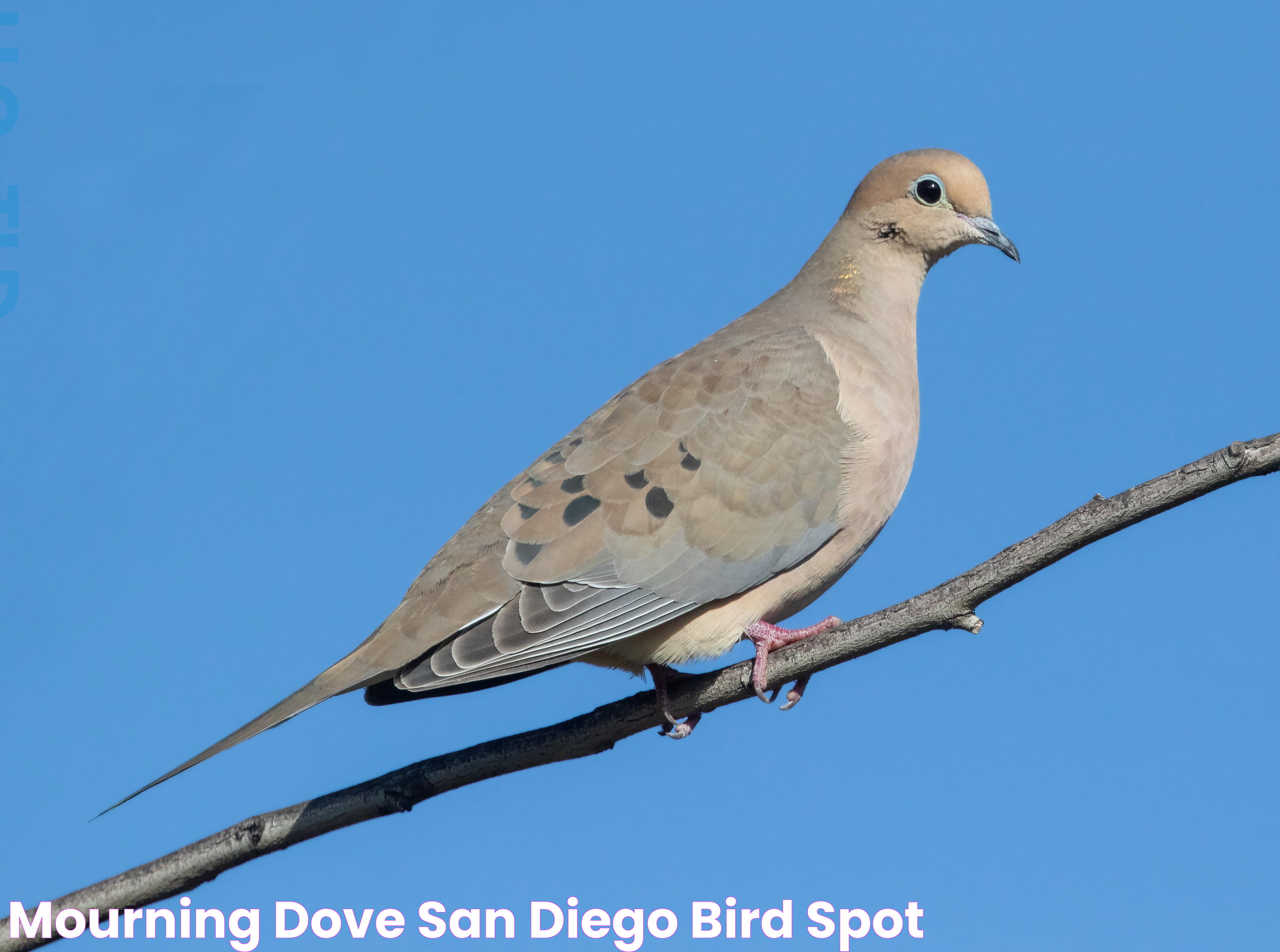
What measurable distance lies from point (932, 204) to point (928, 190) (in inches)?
2.0

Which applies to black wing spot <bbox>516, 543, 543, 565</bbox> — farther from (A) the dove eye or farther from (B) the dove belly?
(A) the dove eye

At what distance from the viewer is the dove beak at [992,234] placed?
4.38 m

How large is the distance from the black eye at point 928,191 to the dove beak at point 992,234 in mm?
118

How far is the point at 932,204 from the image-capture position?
440 centimetres

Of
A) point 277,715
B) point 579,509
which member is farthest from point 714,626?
point 277,715

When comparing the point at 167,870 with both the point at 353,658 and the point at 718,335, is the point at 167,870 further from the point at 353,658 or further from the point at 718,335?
the point at 718,335

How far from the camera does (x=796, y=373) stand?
4039 millimetres

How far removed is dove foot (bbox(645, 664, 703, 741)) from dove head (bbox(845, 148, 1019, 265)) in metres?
1.80

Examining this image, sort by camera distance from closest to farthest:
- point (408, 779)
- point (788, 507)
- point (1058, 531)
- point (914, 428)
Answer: point (1058, 531)
point (408, 779)
point (788, 507)
point (914, 428)

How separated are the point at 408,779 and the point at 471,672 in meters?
0.34

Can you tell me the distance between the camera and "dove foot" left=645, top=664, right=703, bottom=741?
11.8 ft

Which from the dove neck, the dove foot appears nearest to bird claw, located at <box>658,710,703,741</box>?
the dove foot

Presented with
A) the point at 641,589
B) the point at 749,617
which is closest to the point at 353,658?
the point at 641,589

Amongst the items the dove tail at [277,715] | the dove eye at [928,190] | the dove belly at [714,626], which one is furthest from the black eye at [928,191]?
the dove tail at [277,715]
